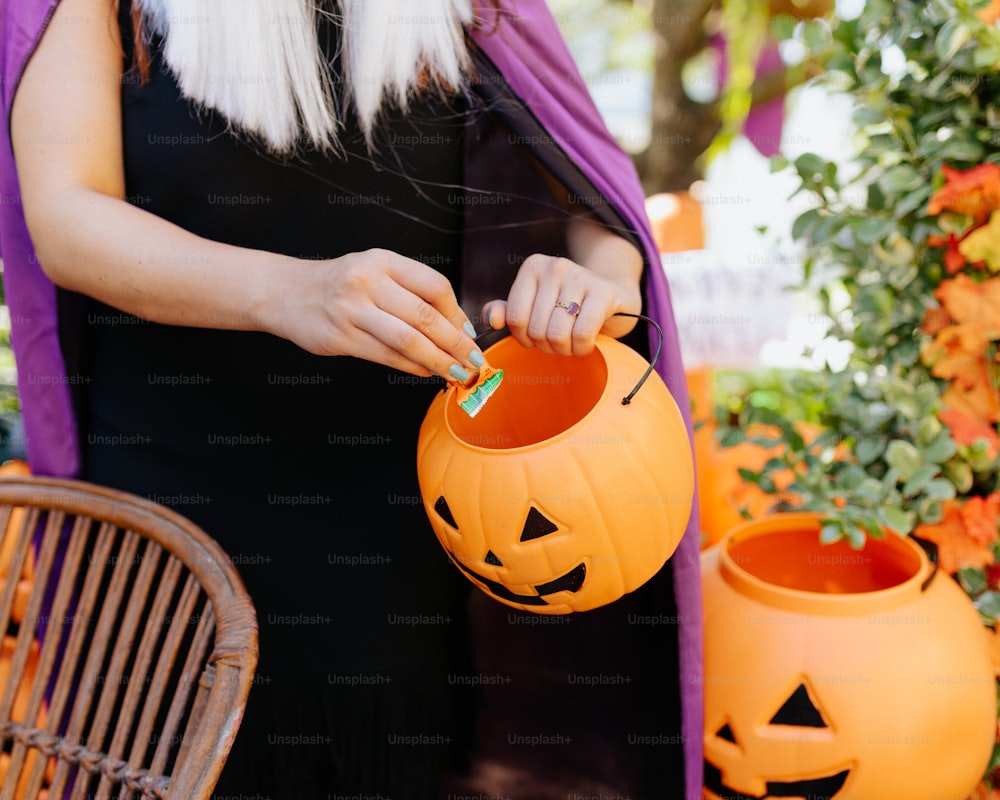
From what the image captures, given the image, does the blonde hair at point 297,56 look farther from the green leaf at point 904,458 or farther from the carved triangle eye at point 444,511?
the green leaf at point 904,458

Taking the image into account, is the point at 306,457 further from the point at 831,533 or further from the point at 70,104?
the point at 831,533

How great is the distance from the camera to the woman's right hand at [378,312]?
0.71m

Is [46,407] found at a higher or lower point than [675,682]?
higher

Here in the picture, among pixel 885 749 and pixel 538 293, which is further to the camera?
pixel 885 749

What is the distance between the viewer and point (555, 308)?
32.7 inches

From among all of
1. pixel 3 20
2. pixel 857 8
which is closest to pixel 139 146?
pixel 3 20

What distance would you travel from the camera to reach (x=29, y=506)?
1028 mm

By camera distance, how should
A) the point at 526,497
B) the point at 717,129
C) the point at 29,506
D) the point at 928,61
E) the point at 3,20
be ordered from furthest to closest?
the point at 717,129 < the point at 928,61 < the point at 29,506 < the point at 3,20 < the point at 526,497

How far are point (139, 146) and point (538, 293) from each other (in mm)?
522

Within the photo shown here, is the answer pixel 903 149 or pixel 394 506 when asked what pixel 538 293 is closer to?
pixel 394 506

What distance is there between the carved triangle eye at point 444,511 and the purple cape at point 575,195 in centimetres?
42

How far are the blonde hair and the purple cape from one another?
0.28ft

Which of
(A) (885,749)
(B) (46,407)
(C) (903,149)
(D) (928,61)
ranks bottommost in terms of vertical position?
(A) (885,749)

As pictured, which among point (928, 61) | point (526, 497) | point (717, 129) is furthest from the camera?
point (717, 129)
